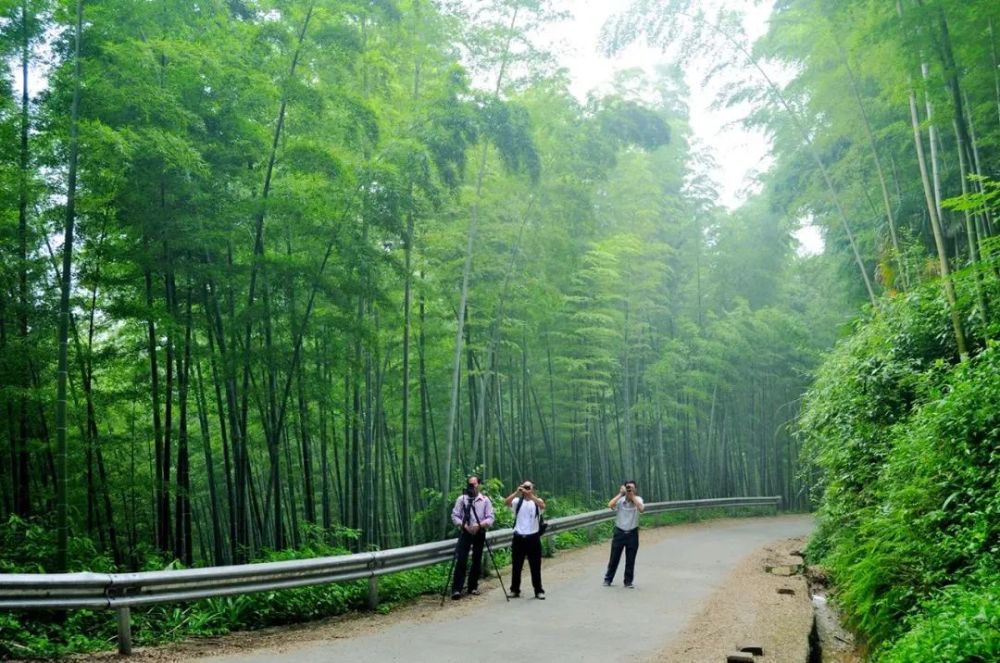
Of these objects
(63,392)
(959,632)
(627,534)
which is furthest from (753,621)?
(63,392)

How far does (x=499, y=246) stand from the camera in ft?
43.2

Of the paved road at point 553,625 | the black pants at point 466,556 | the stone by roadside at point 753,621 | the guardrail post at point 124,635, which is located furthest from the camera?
the black pants at point 466,556

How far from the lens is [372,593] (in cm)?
678

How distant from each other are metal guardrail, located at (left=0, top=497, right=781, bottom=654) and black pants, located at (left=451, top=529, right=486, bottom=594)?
33 centimetres

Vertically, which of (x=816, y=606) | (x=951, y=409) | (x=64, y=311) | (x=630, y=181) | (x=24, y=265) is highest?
(x=630, y=181)

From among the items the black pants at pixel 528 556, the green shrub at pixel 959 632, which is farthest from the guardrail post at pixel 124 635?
the green shrub at pixel 959 632

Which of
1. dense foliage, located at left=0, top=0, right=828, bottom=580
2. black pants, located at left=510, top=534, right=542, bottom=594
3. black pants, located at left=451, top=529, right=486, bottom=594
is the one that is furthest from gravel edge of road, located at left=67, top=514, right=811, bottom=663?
dense foliage, located at left=0, top=0, right=828, bottom=580

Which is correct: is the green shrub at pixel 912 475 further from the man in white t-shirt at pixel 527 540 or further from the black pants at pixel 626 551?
the man in white t-shirt at pixel 527 540

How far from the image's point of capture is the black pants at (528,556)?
7508mm

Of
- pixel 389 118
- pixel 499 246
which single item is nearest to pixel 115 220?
pixel 389 118

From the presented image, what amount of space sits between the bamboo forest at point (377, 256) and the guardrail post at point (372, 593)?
0.14 metres

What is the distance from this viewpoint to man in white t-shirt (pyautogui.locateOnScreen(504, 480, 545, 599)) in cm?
752

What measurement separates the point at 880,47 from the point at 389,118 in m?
6.06

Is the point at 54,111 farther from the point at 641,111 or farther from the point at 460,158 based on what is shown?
the point at 641,111
